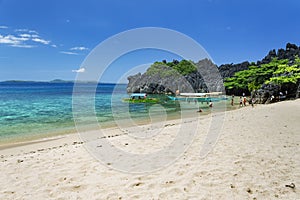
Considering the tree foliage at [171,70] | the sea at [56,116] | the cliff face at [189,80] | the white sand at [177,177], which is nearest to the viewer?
the white sand at [177,177]

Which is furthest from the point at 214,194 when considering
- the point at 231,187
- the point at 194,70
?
the point at 194,70

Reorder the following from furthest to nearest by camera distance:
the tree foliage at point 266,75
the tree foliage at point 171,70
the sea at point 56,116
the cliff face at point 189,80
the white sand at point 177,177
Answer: the tree foliage at point 171,70 < the cliff face at point 189,80 < the tree foliage at point 266,75 < the sea at point 56,116 < the white sand at point 177,177

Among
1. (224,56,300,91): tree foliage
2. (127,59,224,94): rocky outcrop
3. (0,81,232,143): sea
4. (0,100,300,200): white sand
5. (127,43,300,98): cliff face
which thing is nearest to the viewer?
(0,100,300,200): white sand

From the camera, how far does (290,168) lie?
15.4 ft

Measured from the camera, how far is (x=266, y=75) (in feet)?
158

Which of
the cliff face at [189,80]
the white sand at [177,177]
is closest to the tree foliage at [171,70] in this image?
the cliff face at [189,80]

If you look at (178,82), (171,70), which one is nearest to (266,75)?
(178,82)

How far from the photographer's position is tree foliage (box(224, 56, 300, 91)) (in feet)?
108

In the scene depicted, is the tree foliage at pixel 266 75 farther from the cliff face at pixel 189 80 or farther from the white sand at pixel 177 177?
the white sand at pixel 177 177

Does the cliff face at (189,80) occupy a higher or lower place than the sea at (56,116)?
higher

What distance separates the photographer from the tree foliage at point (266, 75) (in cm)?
3294

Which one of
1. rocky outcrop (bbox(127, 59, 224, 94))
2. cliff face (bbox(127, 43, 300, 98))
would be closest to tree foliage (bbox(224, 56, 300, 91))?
cliff face (bbox(127, 43, 300, 98))

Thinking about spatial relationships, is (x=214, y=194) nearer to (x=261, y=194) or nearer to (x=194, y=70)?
(x=261, y=194)

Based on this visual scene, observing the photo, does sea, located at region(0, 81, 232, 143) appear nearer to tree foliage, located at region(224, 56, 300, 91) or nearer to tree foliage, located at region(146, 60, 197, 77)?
tree foliage, located at region(224, 56, 300, 91)
